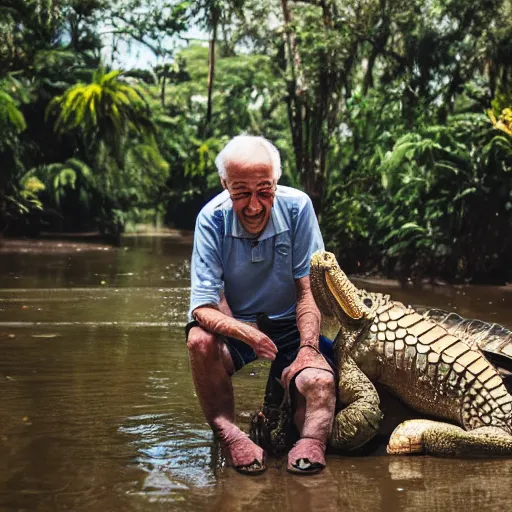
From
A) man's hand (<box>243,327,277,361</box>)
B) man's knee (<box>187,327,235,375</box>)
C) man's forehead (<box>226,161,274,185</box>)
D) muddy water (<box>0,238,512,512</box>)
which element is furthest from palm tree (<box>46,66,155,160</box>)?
man's hand (<box>243,327,277,361</box>)

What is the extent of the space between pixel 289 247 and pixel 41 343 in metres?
3.47

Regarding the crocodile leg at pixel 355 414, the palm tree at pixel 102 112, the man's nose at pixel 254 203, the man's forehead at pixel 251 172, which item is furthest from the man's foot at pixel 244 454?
the palm tree at pixel 102 112

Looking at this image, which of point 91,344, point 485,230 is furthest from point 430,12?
point 91,344

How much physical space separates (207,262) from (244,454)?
839mm

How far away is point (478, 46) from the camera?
51.1ft

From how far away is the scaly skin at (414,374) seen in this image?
11.8ft

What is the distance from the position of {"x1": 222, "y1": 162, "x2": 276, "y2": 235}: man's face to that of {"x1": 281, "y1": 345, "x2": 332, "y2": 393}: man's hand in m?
0.57

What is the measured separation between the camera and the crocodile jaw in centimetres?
382

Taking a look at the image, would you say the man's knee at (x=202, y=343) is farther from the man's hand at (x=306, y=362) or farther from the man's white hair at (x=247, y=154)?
the man's white hair at (x=247, y=154)

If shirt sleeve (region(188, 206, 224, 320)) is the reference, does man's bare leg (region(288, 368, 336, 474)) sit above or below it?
below

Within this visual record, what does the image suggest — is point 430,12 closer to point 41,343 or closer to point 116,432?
point 41,343

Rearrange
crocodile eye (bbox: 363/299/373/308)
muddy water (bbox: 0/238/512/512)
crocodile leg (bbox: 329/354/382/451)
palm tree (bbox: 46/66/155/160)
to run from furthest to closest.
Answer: palm tree (bbox: 46/66/155/160)
crocodile eye (bbox: 363/299/373/308)
crocodile leg (bbox: 329/354/382/451)
muddy water (bbox: 0/238/512/512)

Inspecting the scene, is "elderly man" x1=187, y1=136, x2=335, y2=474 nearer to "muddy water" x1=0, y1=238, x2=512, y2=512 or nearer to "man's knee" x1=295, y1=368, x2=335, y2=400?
"man's knee" x1=295, y1=368, x2=335, y2=400

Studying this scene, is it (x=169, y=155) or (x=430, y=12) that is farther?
(x=169, y=155)
